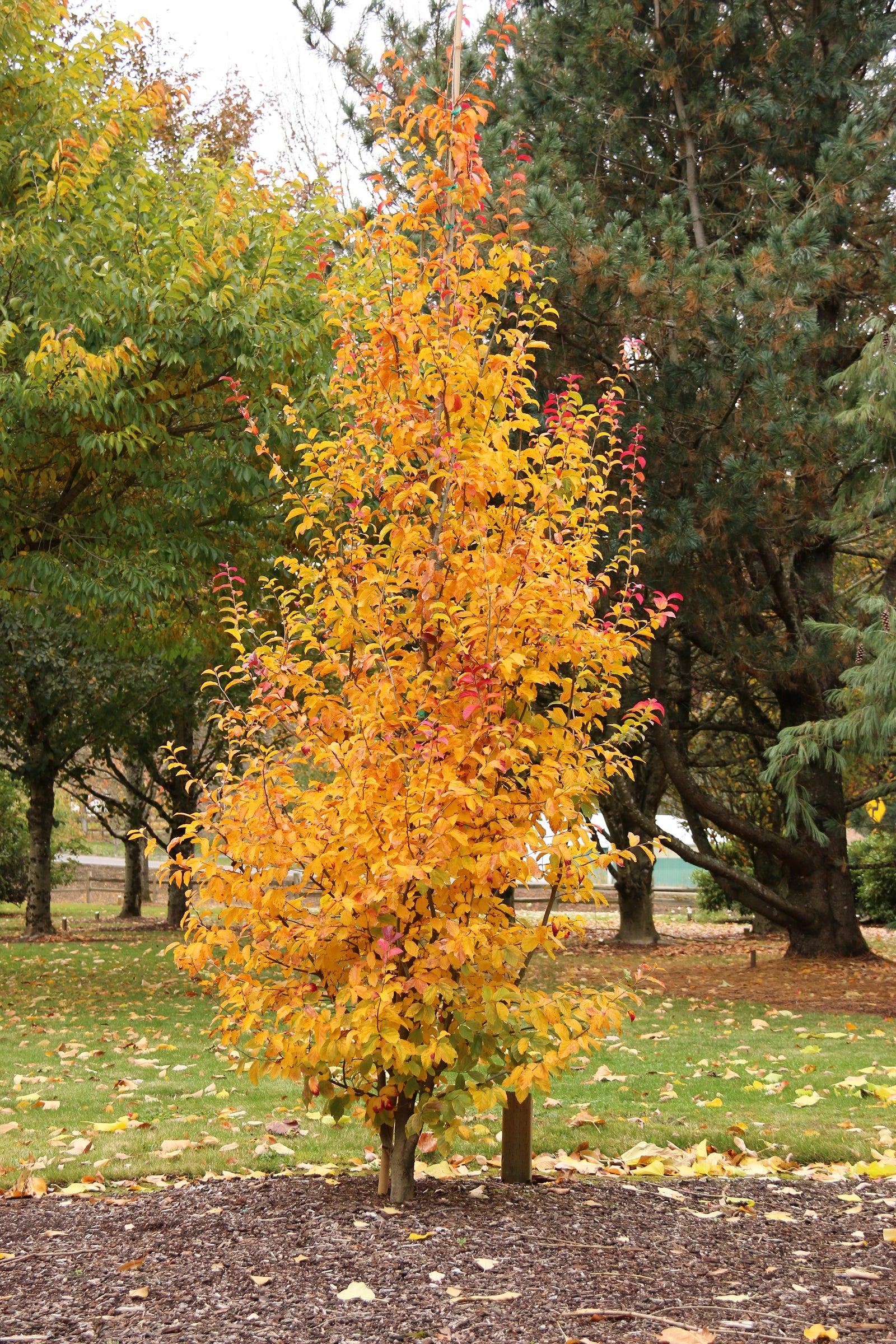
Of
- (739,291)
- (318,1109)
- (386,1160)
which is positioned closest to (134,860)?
(739,291)

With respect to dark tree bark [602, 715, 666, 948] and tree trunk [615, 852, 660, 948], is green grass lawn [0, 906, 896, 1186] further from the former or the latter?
tree trunk [615, 852, 660, 948]

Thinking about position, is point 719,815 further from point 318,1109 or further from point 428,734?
point 428,734

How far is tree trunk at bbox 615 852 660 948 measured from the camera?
17141mm

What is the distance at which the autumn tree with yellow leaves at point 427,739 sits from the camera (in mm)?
3264

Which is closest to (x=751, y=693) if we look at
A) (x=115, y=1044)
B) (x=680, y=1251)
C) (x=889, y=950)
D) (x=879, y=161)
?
(x=889, y=950)

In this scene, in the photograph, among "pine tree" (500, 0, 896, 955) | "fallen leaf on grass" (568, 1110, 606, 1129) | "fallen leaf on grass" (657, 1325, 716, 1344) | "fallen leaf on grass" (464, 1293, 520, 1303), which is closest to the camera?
"fallen leaf on grass" (657, 1325, 716, 1344)

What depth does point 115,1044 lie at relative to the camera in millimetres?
7664

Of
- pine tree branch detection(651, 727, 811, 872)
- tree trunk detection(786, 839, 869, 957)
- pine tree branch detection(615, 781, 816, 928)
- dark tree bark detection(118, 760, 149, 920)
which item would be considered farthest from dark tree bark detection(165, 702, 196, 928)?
tree trunk detection(786, 839, 869, 957)

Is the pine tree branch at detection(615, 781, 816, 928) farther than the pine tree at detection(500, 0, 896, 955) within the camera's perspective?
Yes

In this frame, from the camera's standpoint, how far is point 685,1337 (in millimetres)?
2564

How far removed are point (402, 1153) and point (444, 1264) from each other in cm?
62

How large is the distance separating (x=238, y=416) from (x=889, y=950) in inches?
471

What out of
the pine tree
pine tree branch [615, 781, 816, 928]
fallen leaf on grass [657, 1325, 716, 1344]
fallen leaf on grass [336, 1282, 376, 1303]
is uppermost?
the pine tree

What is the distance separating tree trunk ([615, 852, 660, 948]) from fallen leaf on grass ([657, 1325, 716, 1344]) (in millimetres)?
14507
